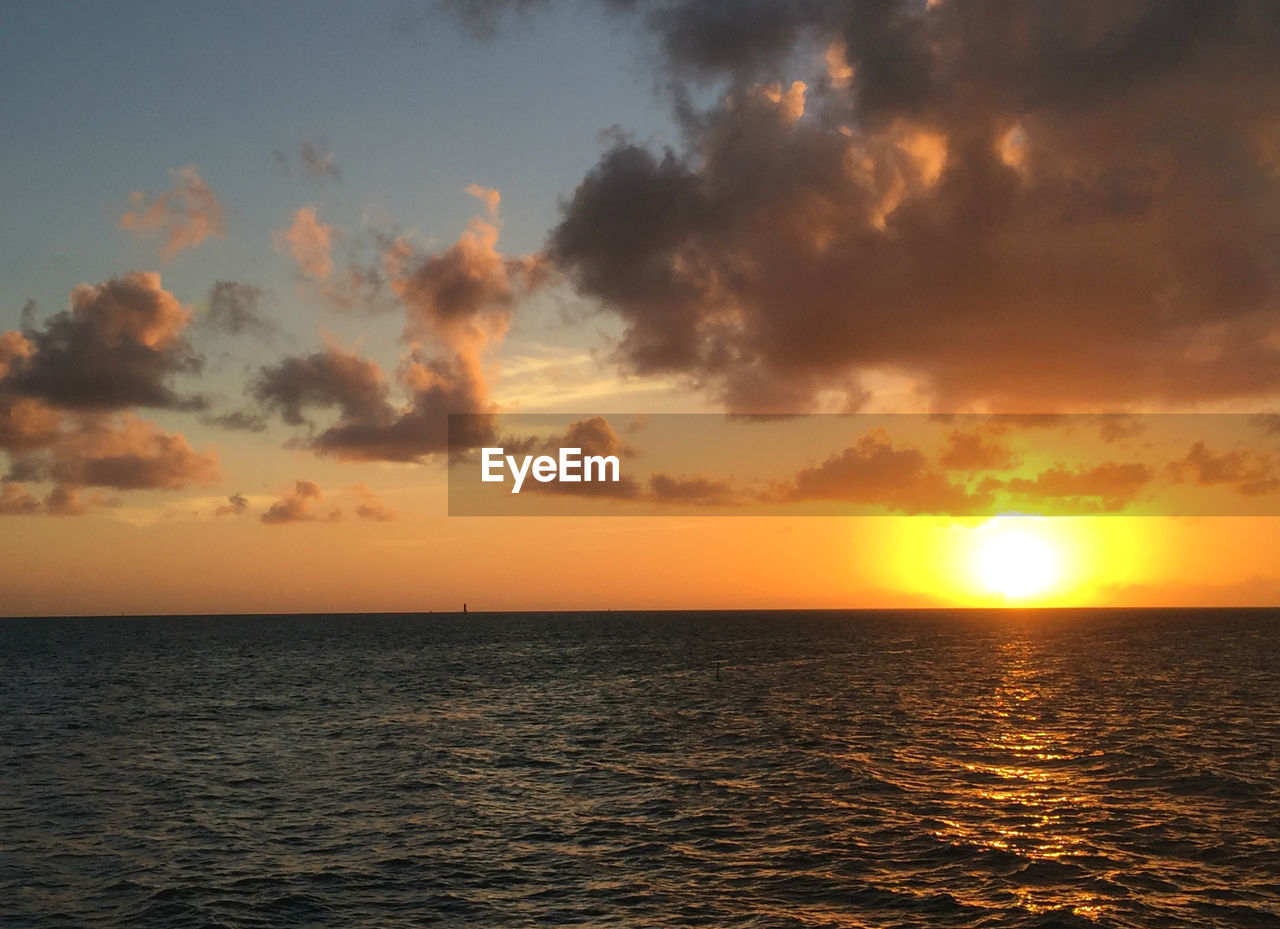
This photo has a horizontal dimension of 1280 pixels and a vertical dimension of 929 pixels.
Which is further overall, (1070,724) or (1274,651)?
(1274,651)

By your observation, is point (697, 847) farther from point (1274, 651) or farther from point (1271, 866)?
point (1274, 651)

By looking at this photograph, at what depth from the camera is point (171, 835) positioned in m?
39.2

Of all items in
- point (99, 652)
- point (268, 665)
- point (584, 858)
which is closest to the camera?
point (584, 858)

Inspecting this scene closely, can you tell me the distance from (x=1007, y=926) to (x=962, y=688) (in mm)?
73548

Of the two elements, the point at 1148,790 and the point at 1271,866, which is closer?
the point at 1271,866

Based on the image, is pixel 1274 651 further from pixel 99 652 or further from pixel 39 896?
pixel 99 652

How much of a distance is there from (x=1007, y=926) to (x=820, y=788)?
18989mm

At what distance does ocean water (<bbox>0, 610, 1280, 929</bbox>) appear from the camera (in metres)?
30.6

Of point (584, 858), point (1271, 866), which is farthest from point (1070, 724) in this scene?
point (584, 858)

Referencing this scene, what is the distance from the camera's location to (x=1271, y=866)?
109ft

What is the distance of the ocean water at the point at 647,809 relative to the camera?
30.6 metres

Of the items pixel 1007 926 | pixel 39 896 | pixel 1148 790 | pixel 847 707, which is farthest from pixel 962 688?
pixel 39 896

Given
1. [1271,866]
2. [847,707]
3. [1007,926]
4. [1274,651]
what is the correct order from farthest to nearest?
1. [1274,651]
2. [847,707]
3. [1271,866]
4. [1007,926]

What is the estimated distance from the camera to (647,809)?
43.1 metres
